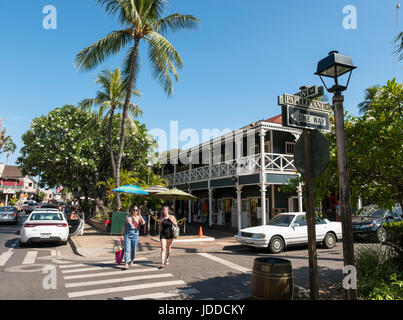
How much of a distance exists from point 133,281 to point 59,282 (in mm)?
1649

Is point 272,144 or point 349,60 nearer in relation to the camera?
point 349,60

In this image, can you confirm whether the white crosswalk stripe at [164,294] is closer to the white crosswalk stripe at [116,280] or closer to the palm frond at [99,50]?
the white crosswalk stripe at [116,280]

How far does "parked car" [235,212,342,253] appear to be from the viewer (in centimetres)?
1063

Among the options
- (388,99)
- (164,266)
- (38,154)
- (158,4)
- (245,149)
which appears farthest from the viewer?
(38,154)

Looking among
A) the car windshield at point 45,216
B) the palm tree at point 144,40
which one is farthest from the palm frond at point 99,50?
the car windshield at point 45,216

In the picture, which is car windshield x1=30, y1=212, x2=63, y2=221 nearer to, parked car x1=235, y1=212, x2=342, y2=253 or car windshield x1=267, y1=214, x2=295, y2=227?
parked car x1=235, y1=212, x2=342, y2=253

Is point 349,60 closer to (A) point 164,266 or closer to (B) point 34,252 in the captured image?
(A) point 164,266

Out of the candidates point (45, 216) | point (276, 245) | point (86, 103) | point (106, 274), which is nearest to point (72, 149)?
point (86, 103)

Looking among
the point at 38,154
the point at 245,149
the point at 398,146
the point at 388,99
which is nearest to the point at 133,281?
the point at 398,146

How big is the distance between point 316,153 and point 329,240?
30.0 ft

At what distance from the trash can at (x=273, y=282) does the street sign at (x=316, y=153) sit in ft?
5.02

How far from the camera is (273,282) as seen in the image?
14.0 ft

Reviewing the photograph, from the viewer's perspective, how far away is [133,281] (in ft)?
21.4

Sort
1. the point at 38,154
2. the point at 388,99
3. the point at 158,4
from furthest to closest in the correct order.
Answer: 1. the point at 38,154
2. the point at 158,4
3. the point at 388,99
